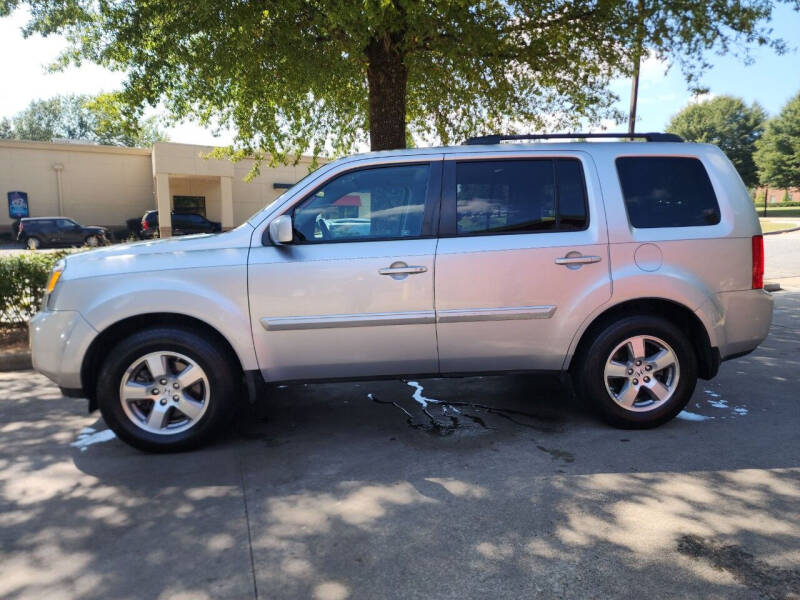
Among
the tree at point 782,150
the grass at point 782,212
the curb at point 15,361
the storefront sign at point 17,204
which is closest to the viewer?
the curb at point 15,361

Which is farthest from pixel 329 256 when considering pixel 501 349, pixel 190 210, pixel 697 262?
pixel 190 210

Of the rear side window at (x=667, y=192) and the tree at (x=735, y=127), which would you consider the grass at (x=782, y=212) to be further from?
the rear side window at (x=667, y=192)

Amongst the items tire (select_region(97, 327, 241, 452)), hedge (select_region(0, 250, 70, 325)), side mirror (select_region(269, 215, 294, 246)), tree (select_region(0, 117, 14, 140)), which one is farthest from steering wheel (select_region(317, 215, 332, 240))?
tree (select_region(0, 117, 14, 140))

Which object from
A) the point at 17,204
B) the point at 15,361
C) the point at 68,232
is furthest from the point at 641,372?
the point at 17,204

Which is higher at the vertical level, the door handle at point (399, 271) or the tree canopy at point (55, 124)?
the tree canopy at point (55, 124)

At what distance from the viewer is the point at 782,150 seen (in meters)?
50.7

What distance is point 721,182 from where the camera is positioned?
14.7ft

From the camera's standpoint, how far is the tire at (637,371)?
4355 mm

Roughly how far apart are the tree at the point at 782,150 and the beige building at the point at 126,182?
3900 centimetres

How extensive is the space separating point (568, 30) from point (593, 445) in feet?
20.1

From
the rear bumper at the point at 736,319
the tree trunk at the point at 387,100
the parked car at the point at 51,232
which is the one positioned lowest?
the rear bumper at the point at 736,319

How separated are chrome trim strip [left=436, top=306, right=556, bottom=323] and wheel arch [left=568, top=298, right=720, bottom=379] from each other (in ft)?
1.17

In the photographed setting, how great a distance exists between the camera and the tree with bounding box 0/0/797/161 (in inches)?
279

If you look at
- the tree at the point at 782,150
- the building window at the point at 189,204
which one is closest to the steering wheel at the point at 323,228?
the building window at the point at 189,204
